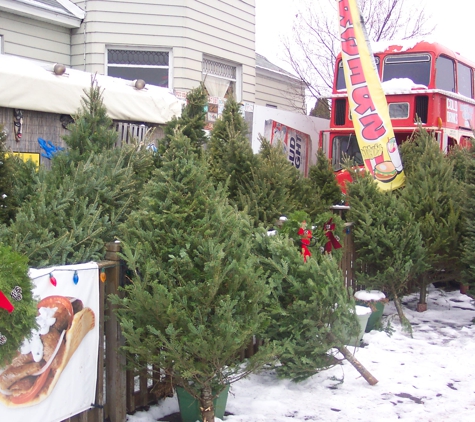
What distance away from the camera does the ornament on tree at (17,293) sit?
271 centimetres

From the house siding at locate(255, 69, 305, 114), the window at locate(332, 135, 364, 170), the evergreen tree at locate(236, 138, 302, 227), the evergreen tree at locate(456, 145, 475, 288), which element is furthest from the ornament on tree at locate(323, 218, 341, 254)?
the house siding at locate(255, 69, 305, 114)

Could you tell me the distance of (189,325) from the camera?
10.9 ft

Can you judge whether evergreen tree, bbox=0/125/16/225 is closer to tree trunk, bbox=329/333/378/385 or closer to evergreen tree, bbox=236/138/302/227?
evergreen tree, bbox=236/138/302/227

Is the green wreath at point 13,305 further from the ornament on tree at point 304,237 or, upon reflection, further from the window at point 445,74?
the window at point 445,74

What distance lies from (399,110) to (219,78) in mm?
4299

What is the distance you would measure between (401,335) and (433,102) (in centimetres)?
589

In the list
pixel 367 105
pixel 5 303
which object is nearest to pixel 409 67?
pixel 367 105

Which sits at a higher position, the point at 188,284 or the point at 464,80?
the point at 464,80

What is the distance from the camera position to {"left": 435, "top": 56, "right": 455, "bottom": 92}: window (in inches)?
431

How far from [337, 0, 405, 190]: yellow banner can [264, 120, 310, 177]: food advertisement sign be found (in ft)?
10.6

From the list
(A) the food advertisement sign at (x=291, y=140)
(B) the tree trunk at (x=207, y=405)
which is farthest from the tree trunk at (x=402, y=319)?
(A) the food advertisement sign at (x=291, y=140)

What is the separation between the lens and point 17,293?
273cm

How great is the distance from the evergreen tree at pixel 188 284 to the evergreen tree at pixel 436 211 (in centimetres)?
389

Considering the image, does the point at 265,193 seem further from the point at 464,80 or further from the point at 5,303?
the point at 464,80
